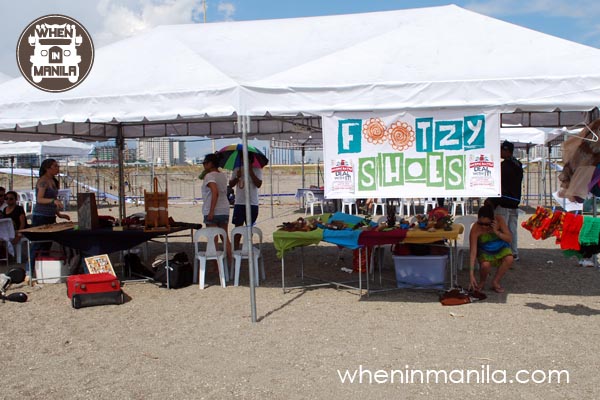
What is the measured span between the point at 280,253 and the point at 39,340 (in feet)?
8.61

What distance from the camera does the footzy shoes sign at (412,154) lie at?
5844 millimetres

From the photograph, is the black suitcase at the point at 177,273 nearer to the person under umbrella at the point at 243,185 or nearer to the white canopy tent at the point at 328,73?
the person under umbrella at the point at 243,185

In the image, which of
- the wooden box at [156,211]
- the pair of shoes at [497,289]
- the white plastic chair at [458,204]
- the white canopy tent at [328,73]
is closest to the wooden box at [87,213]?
the wooden box at [156,211]

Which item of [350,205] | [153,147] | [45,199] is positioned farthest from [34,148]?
[45,199]

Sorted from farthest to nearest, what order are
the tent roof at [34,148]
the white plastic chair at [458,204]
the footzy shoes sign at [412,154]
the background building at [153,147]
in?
the white plastic chair at [458,204] → the tent roof at [34,148] → the background building at [153,147] → the footzy shoes sign at [412,154]

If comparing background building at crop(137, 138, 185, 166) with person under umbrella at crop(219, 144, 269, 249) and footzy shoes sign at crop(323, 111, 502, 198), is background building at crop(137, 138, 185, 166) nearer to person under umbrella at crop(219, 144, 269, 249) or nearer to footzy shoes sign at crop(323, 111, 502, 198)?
person under umbrella at crop(219, 144, 269, 249)

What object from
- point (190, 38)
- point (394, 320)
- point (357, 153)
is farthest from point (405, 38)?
point (394, 320)

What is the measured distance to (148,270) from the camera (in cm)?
823

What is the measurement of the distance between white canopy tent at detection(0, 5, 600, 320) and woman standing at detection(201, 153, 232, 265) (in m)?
1.43

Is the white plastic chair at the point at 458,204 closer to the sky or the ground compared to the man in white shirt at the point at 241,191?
closer to the ground

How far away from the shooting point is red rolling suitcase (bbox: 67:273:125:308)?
21.6 feet

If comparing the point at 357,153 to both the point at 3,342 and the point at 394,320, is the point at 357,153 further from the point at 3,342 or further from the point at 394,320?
the point at 3,342

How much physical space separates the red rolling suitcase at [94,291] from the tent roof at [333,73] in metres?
1.80

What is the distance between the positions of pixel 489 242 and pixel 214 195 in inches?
135
